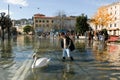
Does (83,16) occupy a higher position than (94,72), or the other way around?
(83,16)

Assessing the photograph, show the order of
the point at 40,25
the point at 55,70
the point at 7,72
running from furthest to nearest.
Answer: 1. the point at 40,25
2. the point at 55,70
3. the point at 7,72

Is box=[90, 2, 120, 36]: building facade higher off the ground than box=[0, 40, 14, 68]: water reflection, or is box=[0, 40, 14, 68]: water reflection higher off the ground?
box=[90, 2, 120, 36]: building facade

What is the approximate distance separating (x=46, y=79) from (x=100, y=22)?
86.0 meters

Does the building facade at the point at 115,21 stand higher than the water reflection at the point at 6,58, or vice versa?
the building facade at the point at 115,21

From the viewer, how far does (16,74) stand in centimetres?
1287

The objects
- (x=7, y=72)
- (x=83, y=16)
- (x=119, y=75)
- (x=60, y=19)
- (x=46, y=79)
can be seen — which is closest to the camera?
(x=46, y=79)

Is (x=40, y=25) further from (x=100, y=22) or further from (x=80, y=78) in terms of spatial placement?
(x=80, y=78)

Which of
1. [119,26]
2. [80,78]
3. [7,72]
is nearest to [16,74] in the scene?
[7,72]

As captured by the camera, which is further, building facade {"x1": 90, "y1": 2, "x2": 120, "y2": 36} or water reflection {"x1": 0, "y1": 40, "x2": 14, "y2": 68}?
building facade {"x1": 90, "y1": 2, "x2": 120, "y2": 36}

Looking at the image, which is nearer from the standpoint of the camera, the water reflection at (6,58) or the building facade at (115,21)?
the water reflection at (6,58)

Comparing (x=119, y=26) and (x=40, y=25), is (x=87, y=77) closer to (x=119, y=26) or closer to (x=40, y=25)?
(x=119, y=26)

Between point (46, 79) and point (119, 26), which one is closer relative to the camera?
point (46, 79)

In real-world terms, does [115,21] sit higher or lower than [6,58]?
higher

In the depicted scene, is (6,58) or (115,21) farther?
(115,21)
